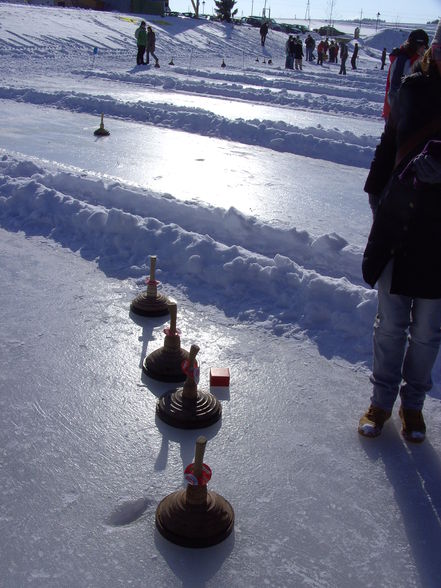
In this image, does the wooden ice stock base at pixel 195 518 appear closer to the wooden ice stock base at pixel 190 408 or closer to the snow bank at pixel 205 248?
the wooden ice stock base at pixel 190 408

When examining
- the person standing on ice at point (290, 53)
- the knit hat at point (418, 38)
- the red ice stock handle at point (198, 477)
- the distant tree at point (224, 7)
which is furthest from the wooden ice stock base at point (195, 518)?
the distant tree at point (224, 7)

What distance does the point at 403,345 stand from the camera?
281 centimetres

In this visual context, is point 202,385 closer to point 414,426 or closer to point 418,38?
point 414,426

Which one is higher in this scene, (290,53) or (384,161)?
(290,53)

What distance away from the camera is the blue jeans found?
2.71m

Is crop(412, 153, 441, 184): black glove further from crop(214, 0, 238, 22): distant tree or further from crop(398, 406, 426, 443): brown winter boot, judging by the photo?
crop(214, 0, 238, 22): distant tree

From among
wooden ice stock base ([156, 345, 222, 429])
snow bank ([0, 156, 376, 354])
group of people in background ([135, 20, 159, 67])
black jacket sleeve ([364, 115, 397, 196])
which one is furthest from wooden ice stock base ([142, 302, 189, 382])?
group of people in background ([135, 20, 159, 67])

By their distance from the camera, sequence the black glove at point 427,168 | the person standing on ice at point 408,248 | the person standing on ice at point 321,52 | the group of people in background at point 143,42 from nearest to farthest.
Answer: the black glove at point 427,168
the person standing on ice at point 408,248
the group of people in background at point 143,42
the person standing on ice at point 321,52

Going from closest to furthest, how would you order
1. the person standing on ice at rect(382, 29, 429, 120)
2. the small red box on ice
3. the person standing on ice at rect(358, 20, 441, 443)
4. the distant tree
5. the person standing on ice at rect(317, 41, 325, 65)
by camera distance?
the person standing on ice at rect(358, 20, 441, 443) → the small red box on ice → the person standing on ice at rect(382, 29, 429, 120) → the person standing on ice at rect(317, 41, 325, 65) → the distant tree

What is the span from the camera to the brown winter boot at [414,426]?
283 centimetres

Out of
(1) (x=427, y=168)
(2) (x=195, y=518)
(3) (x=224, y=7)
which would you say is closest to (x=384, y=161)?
(1) (x=427, y=168)

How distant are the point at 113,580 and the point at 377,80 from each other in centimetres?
2487

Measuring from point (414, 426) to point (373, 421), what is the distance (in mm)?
187

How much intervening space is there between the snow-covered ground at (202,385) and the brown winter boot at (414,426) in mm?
51
